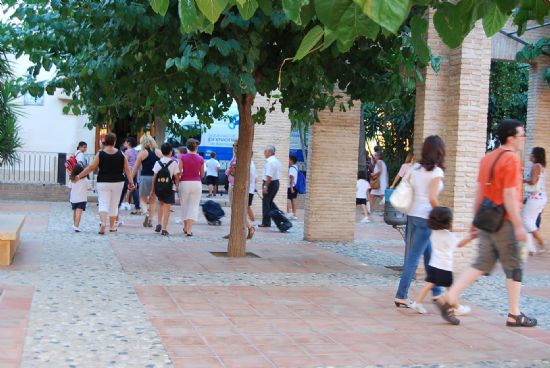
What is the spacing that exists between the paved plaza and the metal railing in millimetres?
11435

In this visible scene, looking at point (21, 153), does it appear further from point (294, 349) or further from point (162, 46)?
point (294, 349)

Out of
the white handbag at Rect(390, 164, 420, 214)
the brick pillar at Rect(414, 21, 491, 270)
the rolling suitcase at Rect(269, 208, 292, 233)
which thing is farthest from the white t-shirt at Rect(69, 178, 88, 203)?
the white handbag at Rect(390, 164, 420, 214)

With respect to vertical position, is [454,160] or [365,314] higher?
[454,160]

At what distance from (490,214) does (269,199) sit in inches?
377

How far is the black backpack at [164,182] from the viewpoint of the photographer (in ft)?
47.7

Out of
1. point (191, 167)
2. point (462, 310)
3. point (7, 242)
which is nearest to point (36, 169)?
point (191, 167)

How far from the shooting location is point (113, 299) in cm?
796

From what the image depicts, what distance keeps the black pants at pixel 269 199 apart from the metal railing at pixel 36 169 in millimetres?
8589

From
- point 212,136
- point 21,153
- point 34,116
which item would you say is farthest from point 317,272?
point 34,116

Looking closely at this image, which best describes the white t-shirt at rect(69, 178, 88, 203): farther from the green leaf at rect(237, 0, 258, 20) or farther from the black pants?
the green leaf at rect(237, 0, 258, 20)

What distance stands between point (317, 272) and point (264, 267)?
0.72 meters

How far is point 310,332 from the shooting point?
692 cm

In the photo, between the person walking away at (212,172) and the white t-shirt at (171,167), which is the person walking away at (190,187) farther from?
the person walking away at (212,172)

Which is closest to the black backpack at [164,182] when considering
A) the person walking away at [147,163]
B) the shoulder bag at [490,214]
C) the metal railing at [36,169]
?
the person walking away at [147,163]
